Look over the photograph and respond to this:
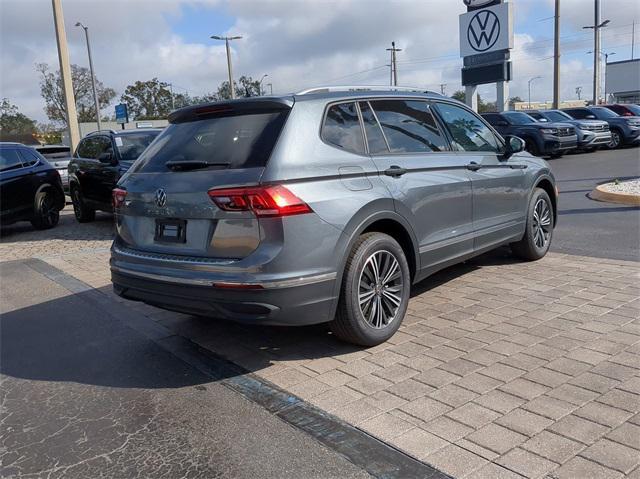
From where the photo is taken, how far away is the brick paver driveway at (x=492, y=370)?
9.41 feet

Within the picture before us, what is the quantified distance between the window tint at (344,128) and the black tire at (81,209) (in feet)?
28.6

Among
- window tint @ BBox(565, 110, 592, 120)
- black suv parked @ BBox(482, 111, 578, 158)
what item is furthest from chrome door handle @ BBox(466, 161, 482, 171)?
window tint @ BBox(565, 110, 592, 120)

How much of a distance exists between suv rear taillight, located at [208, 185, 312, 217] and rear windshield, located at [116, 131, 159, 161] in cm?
703

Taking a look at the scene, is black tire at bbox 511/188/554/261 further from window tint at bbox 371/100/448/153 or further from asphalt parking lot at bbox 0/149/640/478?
window tint at bbox 371/100/448/153

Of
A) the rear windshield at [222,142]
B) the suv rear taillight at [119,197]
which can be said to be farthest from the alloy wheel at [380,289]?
the suv rear taillight at [119,197]

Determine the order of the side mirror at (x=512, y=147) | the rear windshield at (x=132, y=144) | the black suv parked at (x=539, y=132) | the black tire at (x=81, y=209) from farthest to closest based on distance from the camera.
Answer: the black suv parked at (x=539, y=132) → the black tire at (x=81, y=209) → the rear windshield at (x=132, y=144) → the side mirror at (x=512, y=147)

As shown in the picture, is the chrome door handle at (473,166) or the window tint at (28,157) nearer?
the chrome door handle at (473,166)

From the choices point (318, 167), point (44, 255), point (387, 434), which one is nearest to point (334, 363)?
point (387, 434)

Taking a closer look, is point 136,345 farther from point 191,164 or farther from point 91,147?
point 91,147

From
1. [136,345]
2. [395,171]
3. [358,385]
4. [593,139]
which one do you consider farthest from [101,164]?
[593,139]

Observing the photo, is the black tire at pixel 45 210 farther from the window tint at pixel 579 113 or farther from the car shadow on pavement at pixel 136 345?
the window tint at pixel 579 113

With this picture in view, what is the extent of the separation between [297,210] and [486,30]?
82.2 ft

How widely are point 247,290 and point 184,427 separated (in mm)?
870

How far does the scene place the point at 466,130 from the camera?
559 centimetres
